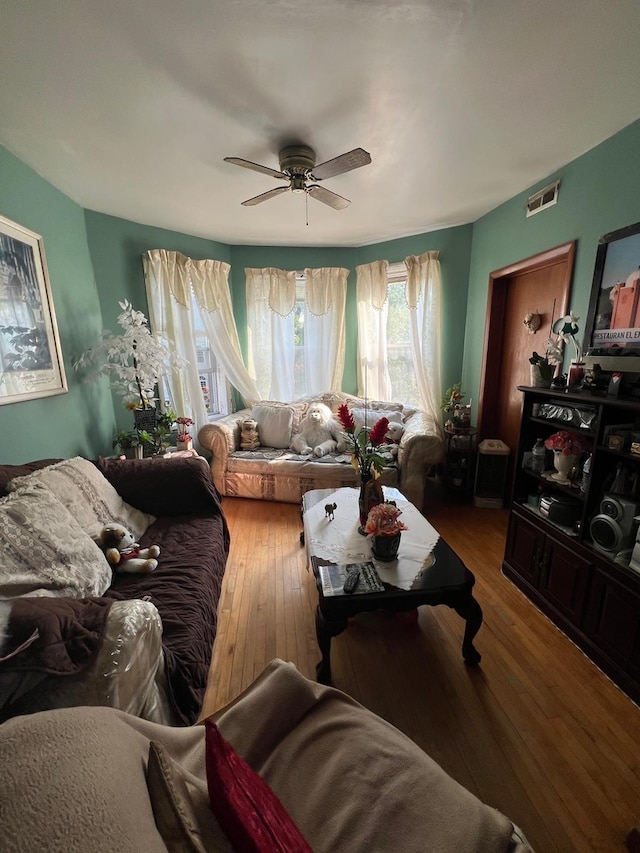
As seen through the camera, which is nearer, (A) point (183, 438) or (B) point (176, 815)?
(B) point (176, 815)

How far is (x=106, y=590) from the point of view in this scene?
5.03 feet

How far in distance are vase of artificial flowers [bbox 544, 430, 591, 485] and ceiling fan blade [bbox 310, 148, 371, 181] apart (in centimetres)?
170

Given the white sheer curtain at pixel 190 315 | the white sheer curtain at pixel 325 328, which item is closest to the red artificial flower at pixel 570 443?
the white sheer curtain at pixel 325 328

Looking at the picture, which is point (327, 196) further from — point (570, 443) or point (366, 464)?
point (570, 443)

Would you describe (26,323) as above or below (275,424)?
above

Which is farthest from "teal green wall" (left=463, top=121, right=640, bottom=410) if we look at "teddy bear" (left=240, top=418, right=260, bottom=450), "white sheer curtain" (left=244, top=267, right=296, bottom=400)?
"teddy bear" (left=240, top=418, right=260, bottom=450)

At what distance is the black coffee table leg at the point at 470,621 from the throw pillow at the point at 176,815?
1135 millimetres

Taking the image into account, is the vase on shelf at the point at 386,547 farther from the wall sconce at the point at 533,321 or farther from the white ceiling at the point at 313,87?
the wall sconce at the point at 533,321

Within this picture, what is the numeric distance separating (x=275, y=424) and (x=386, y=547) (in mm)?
2334

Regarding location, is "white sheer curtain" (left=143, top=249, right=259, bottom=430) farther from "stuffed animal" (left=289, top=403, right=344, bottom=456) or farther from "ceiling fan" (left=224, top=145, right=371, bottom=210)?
"ceiling fan" (left=224, top=145, right=371, bottom=210)

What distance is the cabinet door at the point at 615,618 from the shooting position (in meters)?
1.45

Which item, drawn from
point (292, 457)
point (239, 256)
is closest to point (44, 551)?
point (292, 457)

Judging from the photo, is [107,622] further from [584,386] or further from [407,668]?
[584,386]

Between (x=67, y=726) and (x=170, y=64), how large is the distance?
213 centimetres
